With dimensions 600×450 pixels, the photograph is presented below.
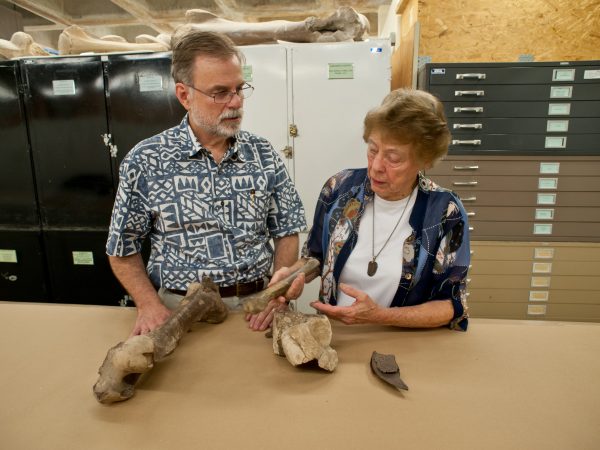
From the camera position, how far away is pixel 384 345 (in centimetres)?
105

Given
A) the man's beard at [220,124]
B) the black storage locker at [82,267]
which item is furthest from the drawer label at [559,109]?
the black storage locker at [82,267]

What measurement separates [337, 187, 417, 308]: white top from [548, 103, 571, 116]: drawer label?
1924 millimetres

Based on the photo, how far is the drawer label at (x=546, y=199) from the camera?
2.76 meters

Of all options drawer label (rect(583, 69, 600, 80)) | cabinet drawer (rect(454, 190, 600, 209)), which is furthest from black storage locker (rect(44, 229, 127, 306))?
drawer label (rect(583, 69, 600, 80))

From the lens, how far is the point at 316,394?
833 mm

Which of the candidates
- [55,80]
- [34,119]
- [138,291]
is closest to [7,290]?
[34,119]

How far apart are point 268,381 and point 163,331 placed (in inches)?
11.4

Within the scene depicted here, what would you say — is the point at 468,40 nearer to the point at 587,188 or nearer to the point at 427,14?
the point at 427,14

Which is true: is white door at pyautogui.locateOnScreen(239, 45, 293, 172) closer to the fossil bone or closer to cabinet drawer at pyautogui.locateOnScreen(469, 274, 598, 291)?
cabinet drawer at pyautogui.locateOnScreen(469, 274, 598, 291)

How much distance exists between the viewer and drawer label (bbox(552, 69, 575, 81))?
2545mm

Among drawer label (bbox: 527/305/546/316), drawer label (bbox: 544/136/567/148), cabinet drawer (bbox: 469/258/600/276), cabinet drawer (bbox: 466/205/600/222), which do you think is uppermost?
drawer label (bbox: 544/136/567/148)

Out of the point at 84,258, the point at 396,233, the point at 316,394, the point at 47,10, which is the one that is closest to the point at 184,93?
the point at 396,233

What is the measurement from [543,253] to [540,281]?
213 millimetres

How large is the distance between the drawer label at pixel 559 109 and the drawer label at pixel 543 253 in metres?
0.93
